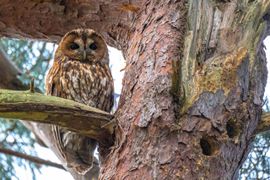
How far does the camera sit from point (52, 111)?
6.07ft

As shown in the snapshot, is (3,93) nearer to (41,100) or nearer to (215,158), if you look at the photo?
(41,100)

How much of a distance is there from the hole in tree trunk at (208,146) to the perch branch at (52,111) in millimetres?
322

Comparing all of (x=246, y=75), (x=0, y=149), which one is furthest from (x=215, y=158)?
(x=0, y=149)

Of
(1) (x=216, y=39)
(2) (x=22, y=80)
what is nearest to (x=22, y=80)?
(2) (x=22, y=80)

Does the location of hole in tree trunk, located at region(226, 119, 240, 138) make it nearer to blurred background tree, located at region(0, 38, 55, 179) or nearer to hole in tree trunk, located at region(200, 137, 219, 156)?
hole in tree trunk, located at region(200, 137, 219, 156)

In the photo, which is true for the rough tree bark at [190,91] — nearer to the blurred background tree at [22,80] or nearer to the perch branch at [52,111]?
the perch branch at [52,111]

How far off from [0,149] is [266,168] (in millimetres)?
1466

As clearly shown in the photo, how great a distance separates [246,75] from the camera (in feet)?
6.95

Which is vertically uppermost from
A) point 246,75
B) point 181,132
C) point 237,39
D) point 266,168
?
point 237,39

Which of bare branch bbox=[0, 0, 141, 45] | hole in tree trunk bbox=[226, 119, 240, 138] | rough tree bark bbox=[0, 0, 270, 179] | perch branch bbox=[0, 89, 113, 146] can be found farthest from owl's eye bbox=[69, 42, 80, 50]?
hole in tree trunk bbox=[226, 119, 240, 138]

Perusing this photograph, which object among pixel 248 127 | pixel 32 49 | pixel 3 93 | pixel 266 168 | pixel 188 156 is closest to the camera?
pixel 3 93

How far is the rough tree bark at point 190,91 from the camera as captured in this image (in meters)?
1.96

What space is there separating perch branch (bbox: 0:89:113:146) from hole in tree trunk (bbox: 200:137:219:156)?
322mm

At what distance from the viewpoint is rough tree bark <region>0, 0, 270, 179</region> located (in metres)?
1.96
